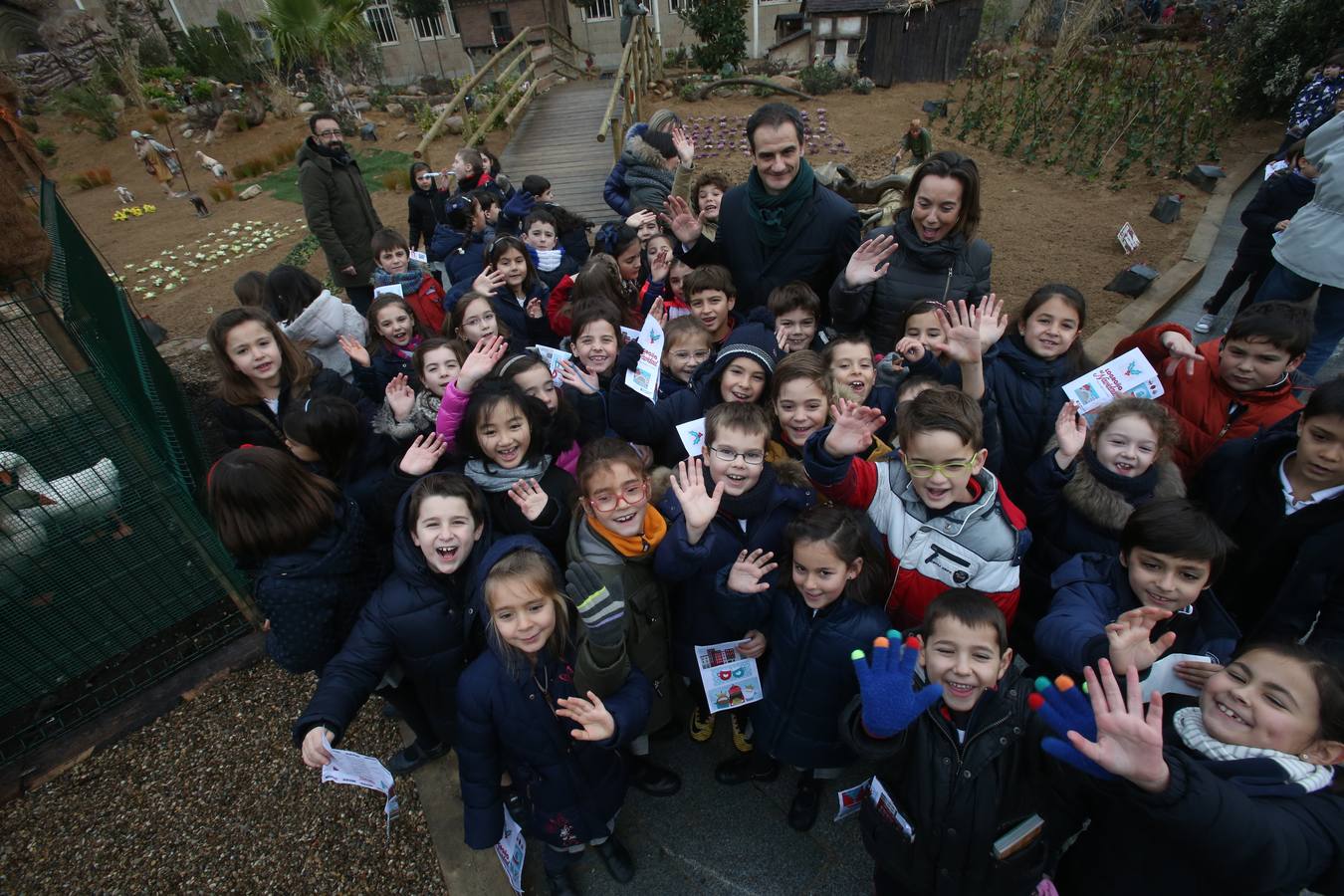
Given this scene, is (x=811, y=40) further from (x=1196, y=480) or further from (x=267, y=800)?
(x=267, y=800)

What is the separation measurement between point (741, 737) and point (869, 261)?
8.22ft

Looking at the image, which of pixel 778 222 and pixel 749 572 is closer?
pixel 749 572

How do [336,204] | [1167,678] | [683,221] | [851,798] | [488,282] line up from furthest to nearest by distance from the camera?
[336,204] < [683,221] < [488,282] < [851,798] < [1167,678]

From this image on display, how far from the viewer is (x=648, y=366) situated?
2.96m

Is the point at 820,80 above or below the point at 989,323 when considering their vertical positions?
below

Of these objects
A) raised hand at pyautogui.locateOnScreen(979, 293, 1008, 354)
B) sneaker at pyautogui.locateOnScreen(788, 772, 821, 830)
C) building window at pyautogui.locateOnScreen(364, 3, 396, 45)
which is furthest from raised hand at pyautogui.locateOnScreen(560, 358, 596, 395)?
building window at pyautogui.locateOnScreen(364, 3, 396, 45)

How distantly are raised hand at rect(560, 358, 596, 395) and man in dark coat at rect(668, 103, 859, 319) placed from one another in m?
1.34

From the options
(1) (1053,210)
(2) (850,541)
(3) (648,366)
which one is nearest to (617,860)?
(2) (850,541)

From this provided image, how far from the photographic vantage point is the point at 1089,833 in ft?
6.38

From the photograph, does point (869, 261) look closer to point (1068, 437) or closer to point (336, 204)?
point (1068, 437)

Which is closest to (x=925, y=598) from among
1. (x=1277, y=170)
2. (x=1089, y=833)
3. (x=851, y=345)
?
(x=1089, y=833)

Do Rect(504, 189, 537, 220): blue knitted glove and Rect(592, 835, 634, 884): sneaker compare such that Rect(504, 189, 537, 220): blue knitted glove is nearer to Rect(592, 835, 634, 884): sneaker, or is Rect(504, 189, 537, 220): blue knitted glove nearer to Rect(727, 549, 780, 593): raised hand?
Rect(727, 549, 780, 593): raised hand

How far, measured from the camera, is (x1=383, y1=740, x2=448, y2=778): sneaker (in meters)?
3.06

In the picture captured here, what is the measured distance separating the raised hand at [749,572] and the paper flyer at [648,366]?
109cm
